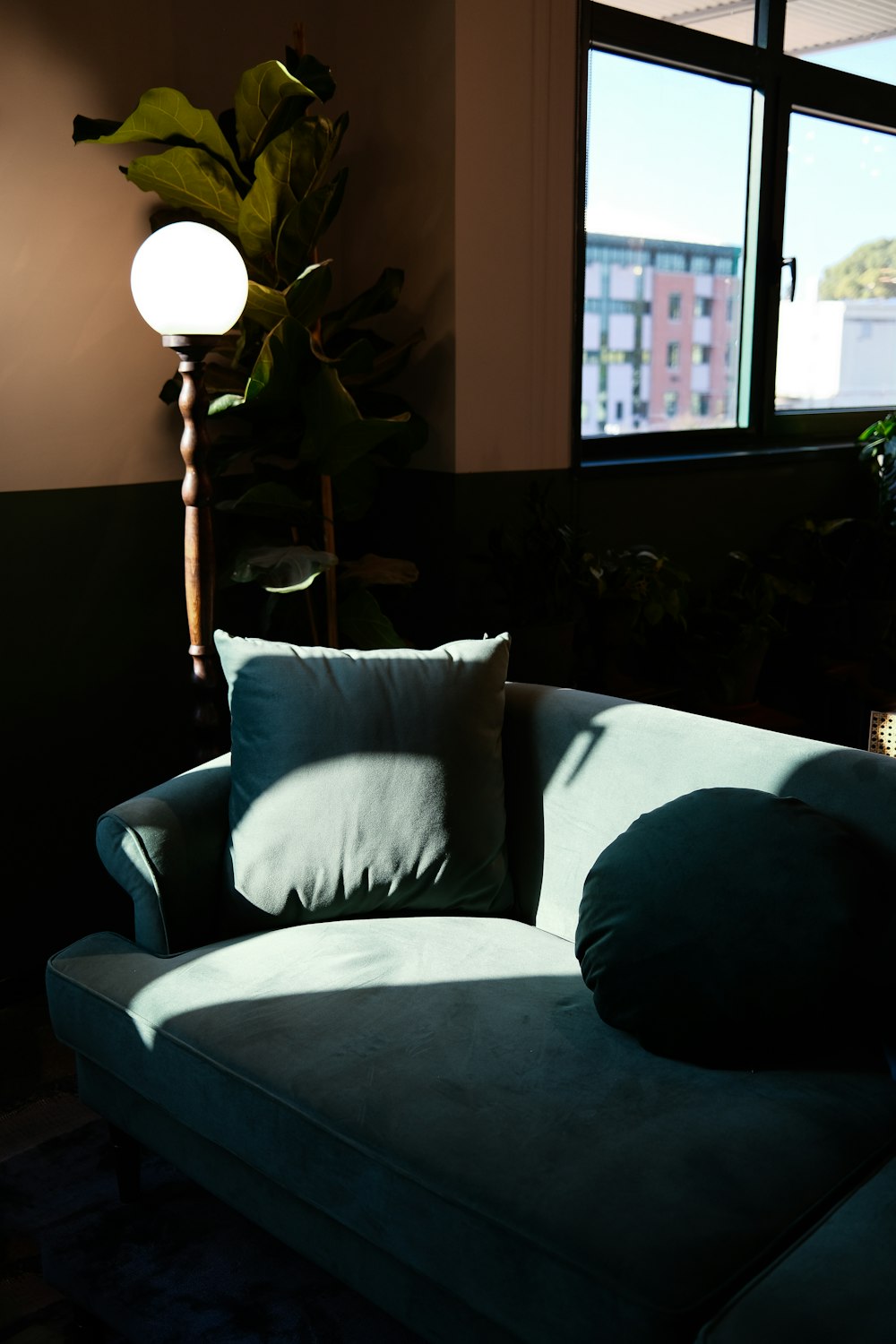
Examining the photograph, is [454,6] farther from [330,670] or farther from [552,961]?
[552,961]

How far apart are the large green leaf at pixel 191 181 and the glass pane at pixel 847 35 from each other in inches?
88.5

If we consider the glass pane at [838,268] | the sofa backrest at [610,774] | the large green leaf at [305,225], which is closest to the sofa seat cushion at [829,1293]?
the sofa backrest at [610,774]

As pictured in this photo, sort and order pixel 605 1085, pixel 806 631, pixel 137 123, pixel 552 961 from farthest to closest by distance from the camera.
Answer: pixel 806 631
pixel 137 123
pixel 552 961
pixel 605 1085

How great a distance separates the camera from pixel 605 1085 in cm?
151

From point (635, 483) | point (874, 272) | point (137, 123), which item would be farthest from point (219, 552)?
point (874, 272)

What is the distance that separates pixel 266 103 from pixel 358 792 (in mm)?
1482

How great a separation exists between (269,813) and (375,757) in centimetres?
20

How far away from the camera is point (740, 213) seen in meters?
3.81

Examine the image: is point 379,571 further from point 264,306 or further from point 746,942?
point 746,942

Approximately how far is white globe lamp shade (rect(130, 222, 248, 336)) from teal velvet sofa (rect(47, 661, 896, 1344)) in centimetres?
87

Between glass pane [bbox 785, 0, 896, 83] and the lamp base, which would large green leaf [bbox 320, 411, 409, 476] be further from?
glass pane [bbox 785, 0, 896, 83]

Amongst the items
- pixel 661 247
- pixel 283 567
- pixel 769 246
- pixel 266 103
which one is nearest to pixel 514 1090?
pixel 283 567

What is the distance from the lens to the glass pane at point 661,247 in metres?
3.38

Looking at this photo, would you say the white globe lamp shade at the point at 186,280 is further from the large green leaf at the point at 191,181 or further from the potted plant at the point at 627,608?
the potted plant at the point at 627,608
